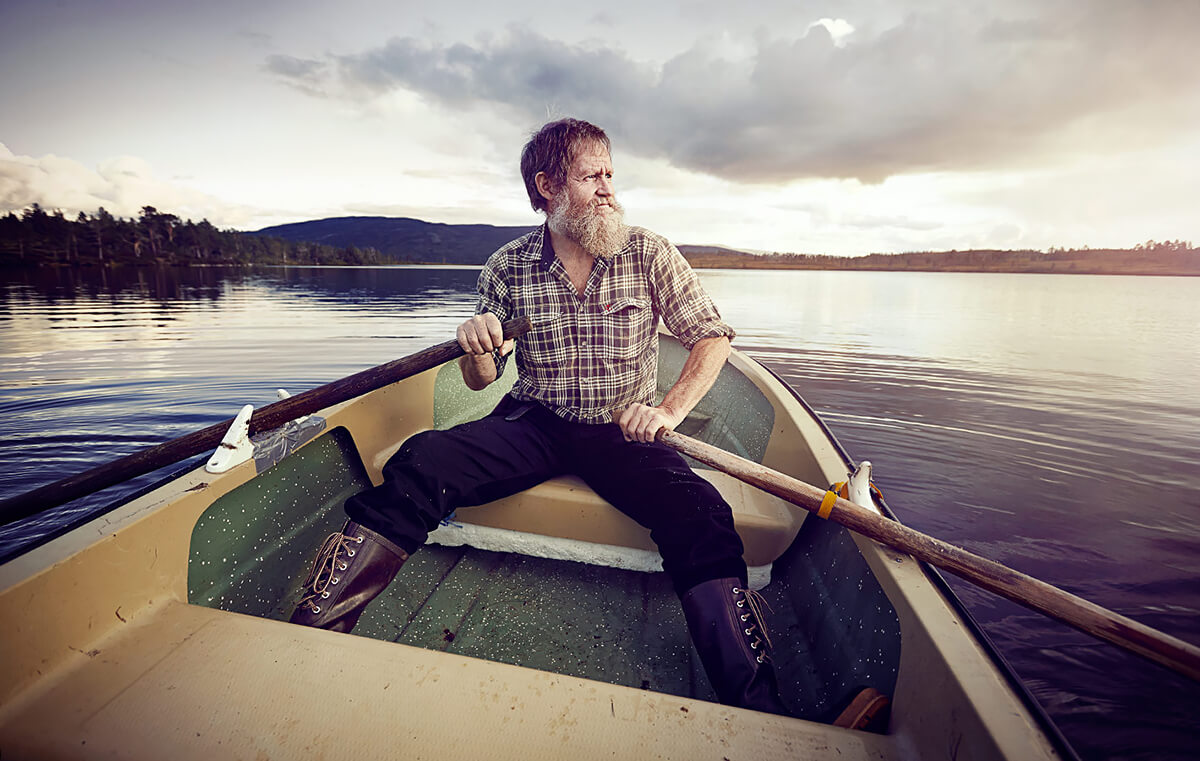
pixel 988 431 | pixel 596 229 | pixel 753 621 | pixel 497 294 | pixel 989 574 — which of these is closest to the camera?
pixel 989 574

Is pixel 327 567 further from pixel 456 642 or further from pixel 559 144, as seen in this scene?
pixel 559 144

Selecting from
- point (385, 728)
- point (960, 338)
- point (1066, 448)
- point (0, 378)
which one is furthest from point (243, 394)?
point (960, 338)

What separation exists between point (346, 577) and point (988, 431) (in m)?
7.55

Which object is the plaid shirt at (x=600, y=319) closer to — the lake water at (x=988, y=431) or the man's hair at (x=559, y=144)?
the man's hair at (x=559, y=144)

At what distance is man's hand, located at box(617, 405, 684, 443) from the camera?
2145mm

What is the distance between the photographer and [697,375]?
2441 mm

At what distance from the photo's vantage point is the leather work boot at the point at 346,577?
5.50ft

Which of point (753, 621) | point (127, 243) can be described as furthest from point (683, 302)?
point (127, 243)

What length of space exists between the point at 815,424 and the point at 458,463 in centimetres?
202

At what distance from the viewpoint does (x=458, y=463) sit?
2.16 metres

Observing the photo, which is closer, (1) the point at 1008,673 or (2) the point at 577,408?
(1) the point at 1008,673

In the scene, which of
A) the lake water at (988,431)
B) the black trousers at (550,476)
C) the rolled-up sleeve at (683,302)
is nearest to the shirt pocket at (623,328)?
the rolled-up sleeve at (683,302)

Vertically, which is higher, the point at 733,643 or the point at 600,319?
the point at 600,319

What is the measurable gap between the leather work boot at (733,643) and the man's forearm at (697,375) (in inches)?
31.1
